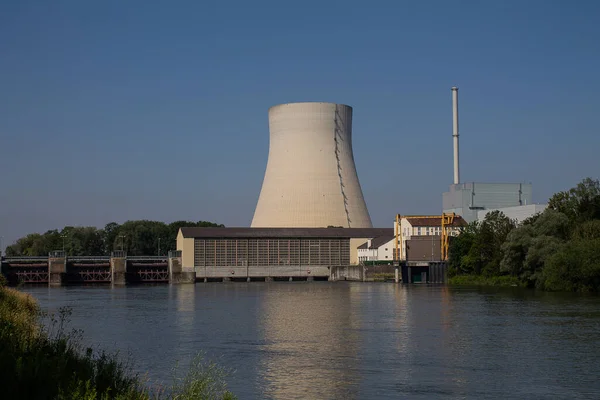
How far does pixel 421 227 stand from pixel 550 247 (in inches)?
1003

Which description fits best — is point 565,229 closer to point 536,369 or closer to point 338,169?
point 338,169

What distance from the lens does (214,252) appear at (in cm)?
6606

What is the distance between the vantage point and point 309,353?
17594 mm

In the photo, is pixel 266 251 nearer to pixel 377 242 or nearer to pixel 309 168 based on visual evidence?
pixel 377 242

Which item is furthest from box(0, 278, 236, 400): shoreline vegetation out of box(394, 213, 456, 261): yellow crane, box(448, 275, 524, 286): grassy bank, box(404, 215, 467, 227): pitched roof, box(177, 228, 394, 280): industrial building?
box(404, 215, 467, 227): pitched roof

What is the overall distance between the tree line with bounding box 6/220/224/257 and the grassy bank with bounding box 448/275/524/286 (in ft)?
130

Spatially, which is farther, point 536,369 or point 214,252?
point 214,252

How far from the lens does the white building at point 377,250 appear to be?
6488 cm

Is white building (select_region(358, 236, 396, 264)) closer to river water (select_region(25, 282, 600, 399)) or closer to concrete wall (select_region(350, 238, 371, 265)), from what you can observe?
concrete wall (select_region(350, 238, 371, 265))

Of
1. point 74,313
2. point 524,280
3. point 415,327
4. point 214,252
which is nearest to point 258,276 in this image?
point 214,252

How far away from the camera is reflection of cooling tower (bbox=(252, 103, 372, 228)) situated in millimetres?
59219

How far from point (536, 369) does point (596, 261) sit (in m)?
21.6

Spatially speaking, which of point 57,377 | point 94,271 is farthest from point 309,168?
point 57,377

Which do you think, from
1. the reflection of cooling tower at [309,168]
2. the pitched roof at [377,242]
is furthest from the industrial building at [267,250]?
the reflection of cooling tower at [309,168]
